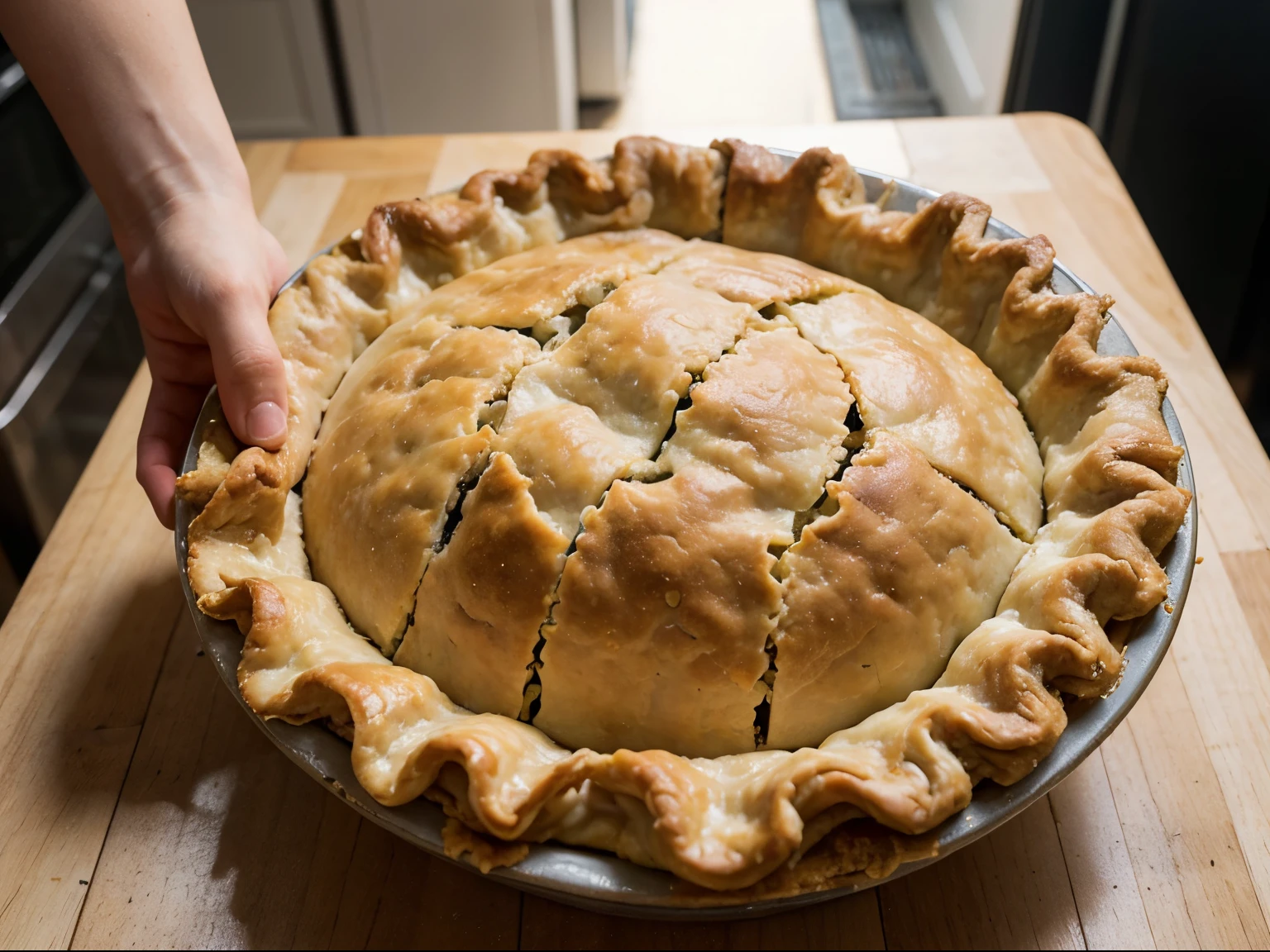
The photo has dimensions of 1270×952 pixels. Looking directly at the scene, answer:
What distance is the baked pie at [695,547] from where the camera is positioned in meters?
1.16

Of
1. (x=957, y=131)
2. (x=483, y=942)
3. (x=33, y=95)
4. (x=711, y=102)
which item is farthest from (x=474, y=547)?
(x=711, y=102)

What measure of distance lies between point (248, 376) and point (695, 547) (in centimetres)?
77

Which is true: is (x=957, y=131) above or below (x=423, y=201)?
below

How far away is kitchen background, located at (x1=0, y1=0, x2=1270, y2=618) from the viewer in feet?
9.28

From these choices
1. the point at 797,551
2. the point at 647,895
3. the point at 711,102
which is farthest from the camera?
the point at 711,102

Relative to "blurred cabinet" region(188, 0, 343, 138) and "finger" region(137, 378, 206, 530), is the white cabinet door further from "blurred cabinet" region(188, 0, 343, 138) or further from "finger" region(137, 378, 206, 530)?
"finger" region(137, 378, 206, 530)

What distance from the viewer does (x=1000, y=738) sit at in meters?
1.13

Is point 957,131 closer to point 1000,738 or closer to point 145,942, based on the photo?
point 1000,738

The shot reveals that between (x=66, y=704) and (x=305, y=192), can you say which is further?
(x=305, y=192)

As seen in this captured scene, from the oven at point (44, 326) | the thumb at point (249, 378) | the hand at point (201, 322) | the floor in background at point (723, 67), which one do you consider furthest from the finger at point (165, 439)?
the floor in background at point (723, 67)

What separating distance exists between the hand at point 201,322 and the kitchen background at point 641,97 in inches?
44.1

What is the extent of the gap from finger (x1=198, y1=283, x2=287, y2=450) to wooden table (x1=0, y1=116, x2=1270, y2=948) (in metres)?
0.44

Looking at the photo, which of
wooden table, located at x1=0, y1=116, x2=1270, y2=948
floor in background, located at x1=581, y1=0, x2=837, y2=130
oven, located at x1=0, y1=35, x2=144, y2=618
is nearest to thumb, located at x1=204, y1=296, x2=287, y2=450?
wooden table, located at x1=0, y1=116, x2=1270, y2=948

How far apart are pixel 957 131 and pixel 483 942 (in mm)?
2484
